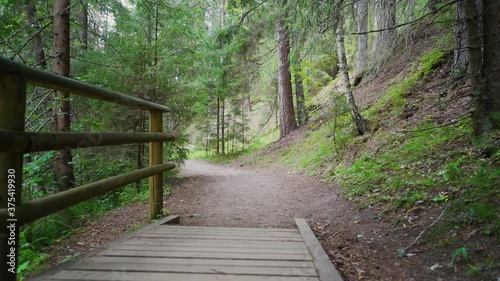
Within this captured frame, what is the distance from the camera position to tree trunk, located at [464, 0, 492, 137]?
4055 mm

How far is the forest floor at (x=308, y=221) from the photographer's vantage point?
2.89 m

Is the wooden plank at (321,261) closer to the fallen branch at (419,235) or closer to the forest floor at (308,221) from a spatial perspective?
the forest floor at (308,221)

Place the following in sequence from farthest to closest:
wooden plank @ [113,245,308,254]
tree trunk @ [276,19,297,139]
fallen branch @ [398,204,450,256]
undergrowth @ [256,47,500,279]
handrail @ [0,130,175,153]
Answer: tree trunk @ [276,19,297,139], fallen branch @ [398,204,450,256], undergrowth @ [256,47,500,279], wooden plank @ [113,245,308,254], handrail @ [0,130,175,153]

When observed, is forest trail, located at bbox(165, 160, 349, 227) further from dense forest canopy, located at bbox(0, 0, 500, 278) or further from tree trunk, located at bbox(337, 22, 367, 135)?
tree trunk, located at bbox(337, 22, 367, 135)

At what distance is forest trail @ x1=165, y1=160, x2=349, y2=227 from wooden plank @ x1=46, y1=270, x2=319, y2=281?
2443 mm

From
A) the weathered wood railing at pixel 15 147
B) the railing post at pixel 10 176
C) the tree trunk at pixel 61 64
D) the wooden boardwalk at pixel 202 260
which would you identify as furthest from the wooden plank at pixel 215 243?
the tree trunk at pixel 61 64

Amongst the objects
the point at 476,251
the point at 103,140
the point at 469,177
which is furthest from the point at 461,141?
the point at 103,140

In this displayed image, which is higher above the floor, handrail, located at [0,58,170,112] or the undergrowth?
handrail, located at [0,58,170,112]

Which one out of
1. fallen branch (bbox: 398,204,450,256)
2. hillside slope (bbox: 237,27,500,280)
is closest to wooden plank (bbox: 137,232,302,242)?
hillside slope (bbox: 237,27,500,280)

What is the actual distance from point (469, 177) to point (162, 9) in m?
8.35

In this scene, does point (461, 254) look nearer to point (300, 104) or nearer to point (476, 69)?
point (476, 69)

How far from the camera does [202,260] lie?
2.49m

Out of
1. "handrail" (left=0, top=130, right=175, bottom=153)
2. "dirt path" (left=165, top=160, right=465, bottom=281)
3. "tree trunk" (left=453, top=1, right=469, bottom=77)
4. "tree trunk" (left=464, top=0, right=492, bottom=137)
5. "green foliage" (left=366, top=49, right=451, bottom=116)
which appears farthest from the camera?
"green foliage" (left=366, top=49, right=451, bottom=116)

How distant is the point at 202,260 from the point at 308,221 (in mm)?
2590
